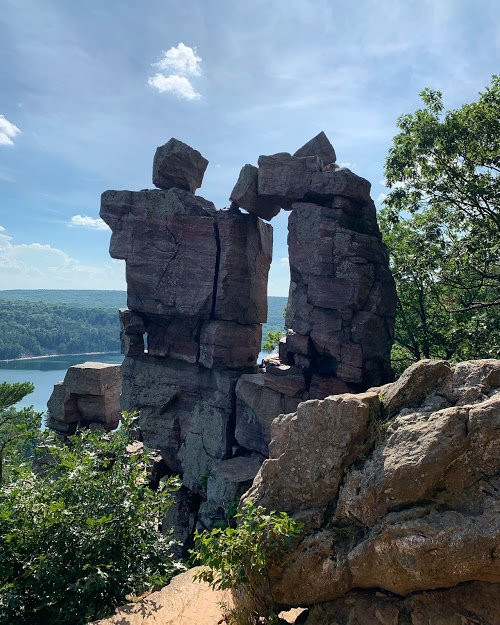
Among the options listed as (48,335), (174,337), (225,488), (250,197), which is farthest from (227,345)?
(48,335)

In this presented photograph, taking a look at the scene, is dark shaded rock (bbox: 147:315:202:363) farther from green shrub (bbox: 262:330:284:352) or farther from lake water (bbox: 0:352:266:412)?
lake water (bbox: 0:352:266:412)

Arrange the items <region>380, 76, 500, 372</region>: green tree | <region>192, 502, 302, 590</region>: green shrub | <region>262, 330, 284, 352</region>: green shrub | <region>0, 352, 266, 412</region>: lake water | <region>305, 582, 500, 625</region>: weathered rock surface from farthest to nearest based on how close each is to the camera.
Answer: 1. <region>0, 352, 266, 412</region>: lake water
2. <region>262, 330, 284, 352</region>: green shrub
3. <region>380, 76, 500, 372</region>: green tree
4. <region>192, 502, 302, 590</region>: green shrub
5. <region>305, 582, 500, 625</region>: weathered rock surface

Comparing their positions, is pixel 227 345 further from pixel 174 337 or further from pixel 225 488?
pixel 225 488

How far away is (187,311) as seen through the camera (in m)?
20.3

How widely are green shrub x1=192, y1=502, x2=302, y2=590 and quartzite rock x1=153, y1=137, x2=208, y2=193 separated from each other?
17763 millimetres

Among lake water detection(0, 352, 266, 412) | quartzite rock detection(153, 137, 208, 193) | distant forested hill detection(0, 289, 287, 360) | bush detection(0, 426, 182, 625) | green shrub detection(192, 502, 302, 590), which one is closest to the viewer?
green shrub detection(192, 502, 302, 590)

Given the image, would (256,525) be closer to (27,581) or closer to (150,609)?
(150,609)

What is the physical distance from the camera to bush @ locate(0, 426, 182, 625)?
22.3ft

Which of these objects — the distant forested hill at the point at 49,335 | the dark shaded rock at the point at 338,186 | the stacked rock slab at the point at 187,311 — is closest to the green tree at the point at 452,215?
the dark shaded rock at the point at 338,186

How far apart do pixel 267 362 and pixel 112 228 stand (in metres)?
10.0

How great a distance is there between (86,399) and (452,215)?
21512mm

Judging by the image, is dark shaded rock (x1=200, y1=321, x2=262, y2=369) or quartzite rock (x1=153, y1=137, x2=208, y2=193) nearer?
dark shaded rock (x1=200, y1=321, x2=262, y2=369)

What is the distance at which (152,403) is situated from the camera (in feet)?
70.9

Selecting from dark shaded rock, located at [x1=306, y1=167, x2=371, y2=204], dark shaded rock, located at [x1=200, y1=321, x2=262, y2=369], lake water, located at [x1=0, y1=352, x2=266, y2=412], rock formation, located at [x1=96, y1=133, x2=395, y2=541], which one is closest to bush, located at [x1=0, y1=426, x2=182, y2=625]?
rock formation, located at [x1=96, y1=133, x2=395, y2=541]
